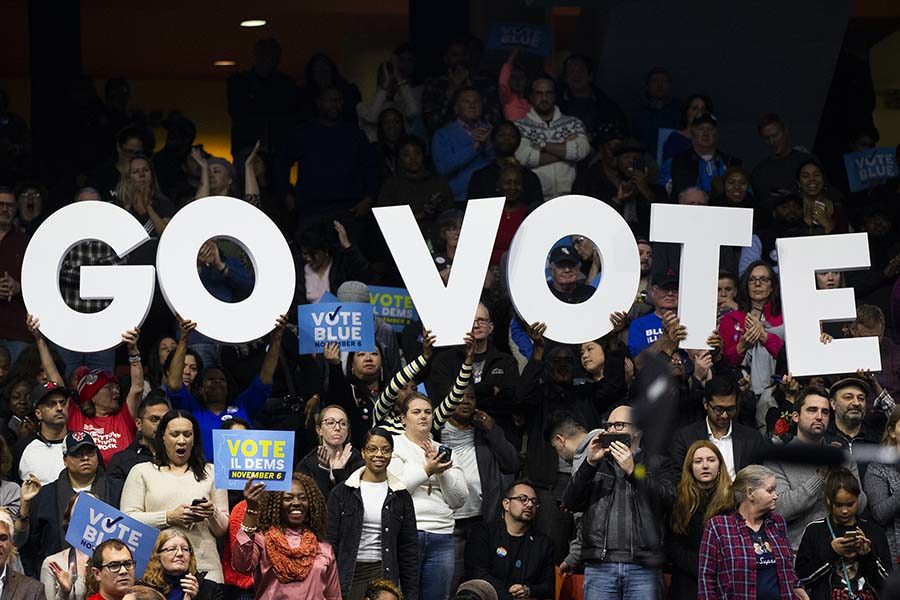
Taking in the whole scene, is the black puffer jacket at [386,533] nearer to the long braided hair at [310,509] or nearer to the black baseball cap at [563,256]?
the long braided hair at [310,509]

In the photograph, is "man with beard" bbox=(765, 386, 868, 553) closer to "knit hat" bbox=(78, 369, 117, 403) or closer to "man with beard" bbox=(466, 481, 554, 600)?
"man with beard" bbox=(466, 481, 554, 600)

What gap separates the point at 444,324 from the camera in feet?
44.2

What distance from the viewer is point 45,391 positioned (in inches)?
507

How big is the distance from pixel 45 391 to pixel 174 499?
136 centimetres

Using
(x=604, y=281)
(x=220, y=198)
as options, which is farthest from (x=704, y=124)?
(x=220, y=198)

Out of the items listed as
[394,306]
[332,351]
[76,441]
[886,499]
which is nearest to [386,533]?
[332,351]

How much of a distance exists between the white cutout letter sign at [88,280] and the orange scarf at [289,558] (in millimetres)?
2341

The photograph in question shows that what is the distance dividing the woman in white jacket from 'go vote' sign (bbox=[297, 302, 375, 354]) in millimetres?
679

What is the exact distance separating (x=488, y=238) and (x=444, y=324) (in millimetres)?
684

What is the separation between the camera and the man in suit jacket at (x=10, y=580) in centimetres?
1140

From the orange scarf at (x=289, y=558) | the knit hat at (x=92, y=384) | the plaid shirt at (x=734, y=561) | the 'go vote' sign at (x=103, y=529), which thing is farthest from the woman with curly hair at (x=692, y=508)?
the knit hat at (x=92, y=384)

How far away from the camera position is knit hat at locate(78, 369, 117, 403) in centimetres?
1319

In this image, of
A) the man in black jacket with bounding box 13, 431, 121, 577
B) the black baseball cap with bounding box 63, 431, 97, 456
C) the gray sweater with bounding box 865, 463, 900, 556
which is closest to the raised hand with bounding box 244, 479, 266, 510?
the man in black jacket with bounding box 13, 431, 121, 577

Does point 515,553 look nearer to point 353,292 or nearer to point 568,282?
point 568,282
